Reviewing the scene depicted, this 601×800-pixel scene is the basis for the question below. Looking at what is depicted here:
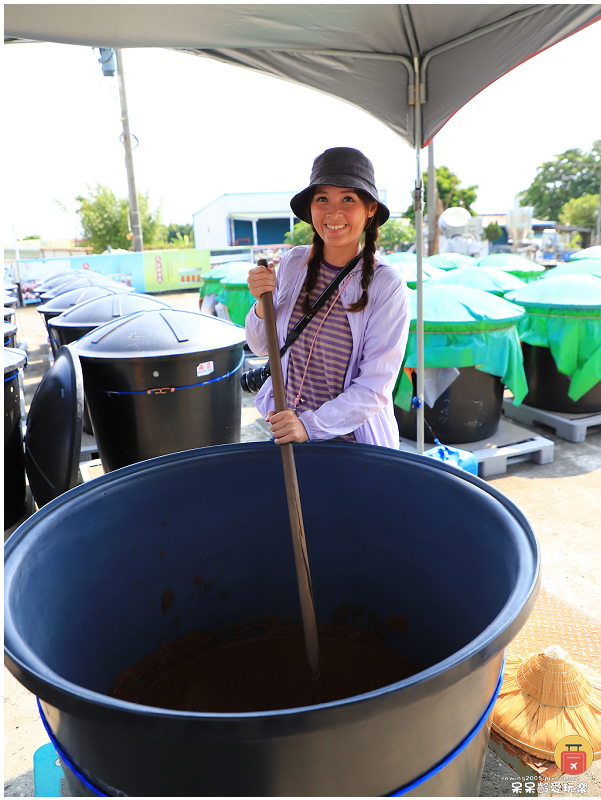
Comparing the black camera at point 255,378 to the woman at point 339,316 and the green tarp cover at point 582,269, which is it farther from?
the green tarp cover at point 582,269

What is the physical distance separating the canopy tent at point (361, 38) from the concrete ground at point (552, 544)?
2.25 m

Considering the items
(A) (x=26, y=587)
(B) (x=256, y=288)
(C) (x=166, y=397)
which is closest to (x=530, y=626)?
(B) (x=256, y=288)

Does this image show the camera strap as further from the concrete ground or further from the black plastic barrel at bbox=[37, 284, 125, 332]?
the black plastic barrel at bbox=[37, 284, 125, 332]

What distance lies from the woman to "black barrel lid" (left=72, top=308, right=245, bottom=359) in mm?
1713

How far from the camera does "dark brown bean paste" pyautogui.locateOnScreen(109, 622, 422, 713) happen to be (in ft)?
6.51

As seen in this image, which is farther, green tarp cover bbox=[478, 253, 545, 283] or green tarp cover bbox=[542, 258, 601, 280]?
green tarp cover bbox=[478, 253, 545, 283]

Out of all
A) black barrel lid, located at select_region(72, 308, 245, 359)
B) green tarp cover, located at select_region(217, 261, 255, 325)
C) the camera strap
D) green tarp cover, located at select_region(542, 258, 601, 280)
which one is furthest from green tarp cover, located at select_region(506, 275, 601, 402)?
green tarp cover, located at select_region(217, 261, 255, 325)

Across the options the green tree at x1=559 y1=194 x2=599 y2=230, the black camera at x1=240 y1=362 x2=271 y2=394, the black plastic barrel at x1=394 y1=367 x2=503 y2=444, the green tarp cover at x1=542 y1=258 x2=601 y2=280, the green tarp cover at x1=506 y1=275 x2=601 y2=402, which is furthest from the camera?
the green tree at x1=559 y1=194 x2=599 y2=230

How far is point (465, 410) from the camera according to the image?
4895 mm

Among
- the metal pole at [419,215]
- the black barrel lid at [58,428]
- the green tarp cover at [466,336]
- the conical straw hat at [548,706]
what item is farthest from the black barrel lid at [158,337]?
the conical straw hat at [548,706]

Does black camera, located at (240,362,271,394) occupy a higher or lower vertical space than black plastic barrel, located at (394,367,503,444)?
higher

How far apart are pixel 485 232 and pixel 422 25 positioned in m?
38.0

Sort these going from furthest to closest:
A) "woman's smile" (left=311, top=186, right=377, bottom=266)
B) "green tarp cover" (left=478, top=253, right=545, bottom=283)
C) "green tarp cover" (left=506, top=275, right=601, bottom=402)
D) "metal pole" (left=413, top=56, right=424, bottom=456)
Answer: "green tarp cover" (left=478, top=253, right=545, bottom=283) < "green tarp cover" (left=506, top=275, right=601, bottom=402) < "metal pole" (left=413, top=56, right=424, bottom=456) < "woman's smile" (left=311, top=186, right=377, bottom=266)

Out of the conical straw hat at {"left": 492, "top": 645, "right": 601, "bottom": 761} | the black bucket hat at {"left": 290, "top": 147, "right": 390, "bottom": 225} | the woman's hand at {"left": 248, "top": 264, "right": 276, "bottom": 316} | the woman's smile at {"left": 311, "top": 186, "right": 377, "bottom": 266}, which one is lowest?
the conical straw hat at {"left": 492, "top": 645, "right": 601, "bottom": 761}
